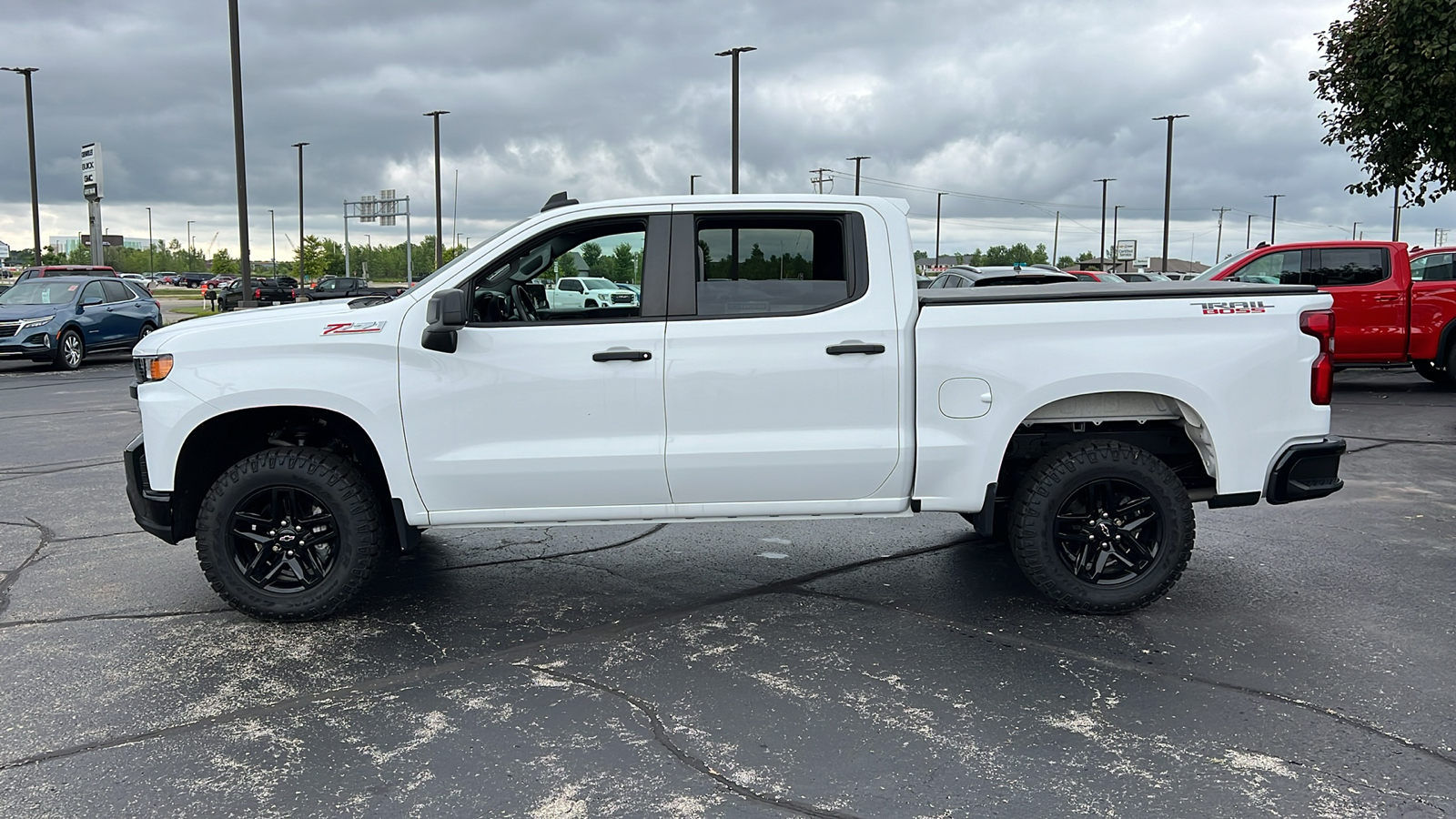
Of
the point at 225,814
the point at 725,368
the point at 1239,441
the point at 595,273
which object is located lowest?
the point at 225,814

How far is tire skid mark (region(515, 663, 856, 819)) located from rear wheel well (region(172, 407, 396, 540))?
126cm

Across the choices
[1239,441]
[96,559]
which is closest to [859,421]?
[1239,441]

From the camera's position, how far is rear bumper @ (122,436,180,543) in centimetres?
500

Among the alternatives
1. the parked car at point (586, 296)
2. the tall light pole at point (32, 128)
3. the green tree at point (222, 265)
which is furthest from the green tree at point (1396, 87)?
the green tree at point (222, 265)

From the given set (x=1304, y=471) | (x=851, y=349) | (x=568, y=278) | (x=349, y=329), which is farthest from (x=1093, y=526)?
(x=349, y=329)

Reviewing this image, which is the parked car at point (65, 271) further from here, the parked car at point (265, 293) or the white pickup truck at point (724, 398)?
the parked car at point (265, 293)

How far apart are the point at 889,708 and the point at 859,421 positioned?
137 centimetres

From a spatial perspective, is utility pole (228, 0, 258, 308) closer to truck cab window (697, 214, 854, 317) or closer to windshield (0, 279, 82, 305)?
windshield (0, 279, 82, 305)

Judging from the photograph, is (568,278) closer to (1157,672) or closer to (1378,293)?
(1157,672)

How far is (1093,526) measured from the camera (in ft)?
16.8

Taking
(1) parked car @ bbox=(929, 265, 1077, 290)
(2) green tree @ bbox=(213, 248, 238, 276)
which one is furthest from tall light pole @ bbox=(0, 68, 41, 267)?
(2) green tree @ bbox=(213, 248, 238, 276)

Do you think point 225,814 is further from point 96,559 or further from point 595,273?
point 96,559

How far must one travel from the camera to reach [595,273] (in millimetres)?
5215

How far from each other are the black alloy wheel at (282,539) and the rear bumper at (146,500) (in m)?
0.34
